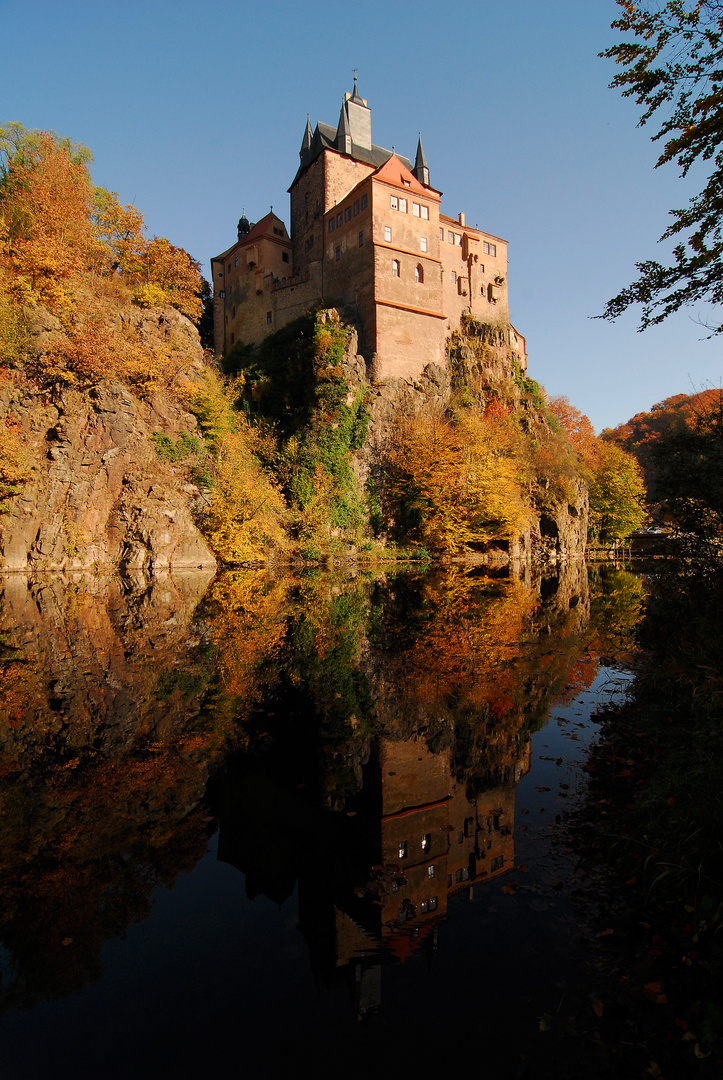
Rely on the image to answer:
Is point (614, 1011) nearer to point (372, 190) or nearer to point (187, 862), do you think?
point (187, 862)

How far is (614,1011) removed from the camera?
9.11ft

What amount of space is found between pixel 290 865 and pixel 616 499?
57.7 meters

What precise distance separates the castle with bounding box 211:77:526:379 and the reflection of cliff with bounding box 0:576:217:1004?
35430 millimetres

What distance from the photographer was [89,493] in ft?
93.7

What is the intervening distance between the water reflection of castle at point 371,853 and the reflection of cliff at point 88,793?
604mm

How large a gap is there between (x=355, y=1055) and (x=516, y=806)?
111 inches

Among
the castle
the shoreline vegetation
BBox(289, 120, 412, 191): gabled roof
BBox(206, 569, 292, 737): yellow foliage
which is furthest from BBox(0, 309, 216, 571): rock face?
BBox(289, 120, 412, 191): gabled roof

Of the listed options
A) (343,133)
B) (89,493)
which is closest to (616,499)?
(343,133)

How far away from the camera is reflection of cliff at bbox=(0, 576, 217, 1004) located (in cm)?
340

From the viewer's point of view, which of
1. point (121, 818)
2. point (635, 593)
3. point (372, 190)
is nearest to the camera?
point (121, 818)

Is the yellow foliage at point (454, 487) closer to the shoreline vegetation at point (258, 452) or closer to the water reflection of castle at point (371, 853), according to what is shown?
the shoreline vegetation at point (258, 452)

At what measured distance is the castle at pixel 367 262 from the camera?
41.4 meters

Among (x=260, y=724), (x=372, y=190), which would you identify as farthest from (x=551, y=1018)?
(x=372, y=190)

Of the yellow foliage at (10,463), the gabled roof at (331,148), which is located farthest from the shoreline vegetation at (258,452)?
the gabled roof at (331,148)
